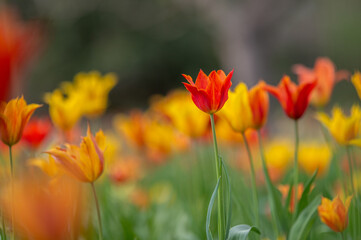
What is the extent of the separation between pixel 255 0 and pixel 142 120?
10.2 ft

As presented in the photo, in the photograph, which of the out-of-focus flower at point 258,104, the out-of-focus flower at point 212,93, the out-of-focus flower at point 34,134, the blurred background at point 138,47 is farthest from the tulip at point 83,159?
the blurred background at point 138,47

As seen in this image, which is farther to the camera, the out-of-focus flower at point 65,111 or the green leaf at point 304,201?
the out-of-focus flower at point 65,111

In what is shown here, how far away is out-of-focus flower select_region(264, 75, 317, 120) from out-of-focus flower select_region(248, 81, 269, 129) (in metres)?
0.02

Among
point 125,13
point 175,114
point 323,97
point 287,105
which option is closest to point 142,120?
point 175,114

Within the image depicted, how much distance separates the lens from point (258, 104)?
0.83 meters

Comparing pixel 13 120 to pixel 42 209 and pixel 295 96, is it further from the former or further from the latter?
pixel 295 96

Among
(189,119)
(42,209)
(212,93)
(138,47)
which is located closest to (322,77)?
(189,119)

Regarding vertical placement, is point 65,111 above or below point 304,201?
above

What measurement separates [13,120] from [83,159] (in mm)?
119

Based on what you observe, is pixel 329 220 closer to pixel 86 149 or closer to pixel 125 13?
pixel 86 149

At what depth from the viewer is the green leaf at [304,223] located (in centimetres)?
69

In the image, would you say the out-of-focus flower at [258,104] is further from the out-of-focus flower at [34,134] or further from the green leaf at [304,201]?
the out-of-focus flower at [34,134]

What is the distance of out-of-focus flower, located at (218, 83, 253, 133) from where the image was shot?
2.70 ft

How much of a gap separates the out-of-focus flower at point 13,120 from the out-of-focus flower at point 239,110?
36 cm
